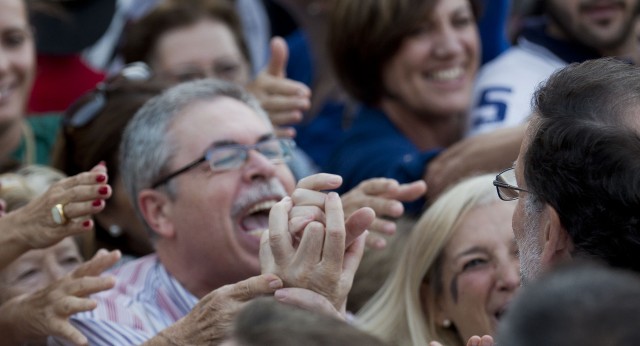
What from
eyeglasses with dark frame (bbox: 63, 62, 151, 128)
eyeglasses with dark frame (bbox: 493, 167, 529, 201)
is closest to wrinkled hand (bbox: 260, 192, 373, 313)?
eyeglasses with dark frame (bbox: 493, 167, 529, 201)

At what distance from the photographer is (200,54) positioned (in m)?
5.07

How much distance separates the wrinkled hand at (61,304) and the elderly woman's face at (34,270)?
0.32 metres

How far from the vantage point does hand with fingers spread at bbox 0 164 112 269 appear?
2930 mm

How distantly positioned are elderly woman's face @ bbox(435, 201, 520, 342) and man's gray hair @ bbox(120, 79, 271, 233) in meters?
0.74

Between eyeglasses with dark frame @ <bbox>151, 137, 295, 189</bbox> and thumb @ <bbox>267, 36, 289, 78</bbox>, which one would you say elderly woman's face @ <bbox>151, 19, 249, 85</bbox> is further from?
eyeglasses with dark frame @ <bbox>151, 137, 295, 189</bbox>

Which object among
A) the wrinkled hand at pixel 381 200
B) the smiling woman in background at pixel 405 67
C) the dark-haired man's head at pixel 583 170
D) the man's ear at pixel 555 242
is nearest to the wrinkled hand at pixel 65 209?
the wrinkled hand at pixel 381 200

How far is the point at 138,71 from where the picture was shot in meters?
4.40

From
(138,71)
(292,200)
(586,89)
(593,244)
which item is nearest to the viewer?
(593,244)

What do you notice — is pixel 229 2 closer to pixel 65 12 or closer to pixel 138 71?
pixel 65 12

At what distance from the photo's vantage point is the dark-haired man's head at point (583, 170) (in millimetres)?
1907

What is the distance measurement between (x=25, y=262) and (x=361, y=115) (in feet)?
5.71

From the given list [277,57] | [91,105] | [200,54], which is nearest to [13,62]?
[91,105]

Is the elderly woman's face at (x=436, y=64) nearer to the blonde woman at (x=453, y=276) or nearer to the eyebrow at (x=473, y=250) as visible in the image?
the blonde woman at (x=453, y=276)

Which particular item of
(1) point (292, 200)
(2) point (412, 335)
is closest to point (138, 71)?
(2) point (412, 335)
